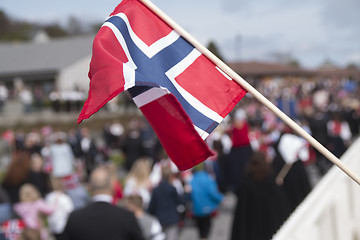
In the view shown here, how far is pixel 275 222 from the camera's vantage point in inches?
195

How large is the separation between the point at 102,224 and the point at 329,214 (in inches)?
79.5

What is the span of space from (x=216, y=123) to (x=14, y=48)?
151 ft

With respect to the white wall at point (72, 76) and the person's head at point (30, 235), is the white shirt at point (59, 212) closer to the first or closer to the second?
the person's head at point (30, 235)

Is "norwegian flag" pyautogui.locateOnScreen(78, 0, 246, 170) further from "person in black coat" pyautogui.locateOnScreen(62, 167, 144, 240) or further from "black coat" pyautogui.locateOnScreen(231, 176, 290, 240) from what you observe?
"black coat" pyautogui.locateOnScreen(231, 176, 290, 240)

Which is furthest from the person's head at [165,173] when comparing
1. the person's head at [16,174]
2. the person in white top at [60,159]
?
the person in white top at [60,159]

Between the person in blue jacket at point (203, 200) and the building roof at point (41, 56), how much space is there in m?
33.2

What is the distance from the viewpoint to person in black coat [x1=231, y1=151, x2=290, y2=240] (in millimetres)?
4957

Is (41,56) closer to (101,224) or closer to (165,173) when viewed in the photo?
(165,173)

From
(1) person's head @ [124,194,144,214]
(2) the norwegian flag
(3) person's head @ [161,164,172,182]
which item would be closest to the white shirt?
(3) person's head @ [161,164,172,182]

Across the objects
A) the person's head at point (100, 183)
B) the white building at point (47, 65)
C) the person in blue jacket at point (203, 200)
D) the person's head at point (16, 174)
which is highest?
the white building at point (47, 65)

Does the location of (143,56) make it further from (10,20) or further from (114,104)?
(10,20)

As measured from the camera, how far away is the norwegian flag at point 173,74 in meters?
2.29

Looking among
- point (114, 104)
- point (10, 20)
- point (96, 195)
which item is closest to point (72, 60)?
point (114, 104)

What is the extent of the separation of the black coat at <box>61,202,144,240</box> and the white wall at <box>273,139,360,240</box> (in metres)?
1.21
